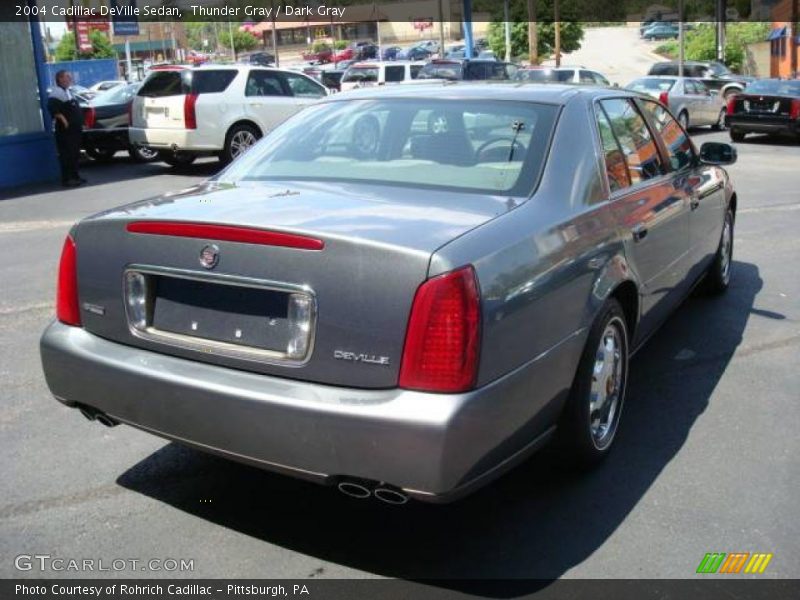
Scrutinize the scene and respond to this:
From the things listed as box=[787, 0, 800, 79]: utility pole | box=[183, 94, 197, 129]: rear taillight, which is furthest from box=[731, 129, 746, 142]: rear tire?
box=[787, 0, 800, 79]: utility pole

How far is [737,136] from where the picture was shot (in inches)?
836

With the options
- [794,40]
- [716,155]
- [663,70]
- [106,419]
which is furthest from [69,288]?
[794,40]

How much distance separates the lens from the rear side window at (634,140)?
4438 millimetres

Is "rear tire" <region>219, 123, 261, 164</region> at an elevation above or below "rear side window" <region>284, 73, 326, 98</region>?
below

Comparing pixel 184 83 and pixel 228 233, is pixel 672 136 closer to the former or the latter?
pixel 228 233

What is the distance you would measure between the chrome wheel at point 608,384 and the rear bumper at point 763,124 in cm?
1789

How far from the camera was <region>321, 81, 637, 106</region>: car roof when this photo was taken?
4.12 meters

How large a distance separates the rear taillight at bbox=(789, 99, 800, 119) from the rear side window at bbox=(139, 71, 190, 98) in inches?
520

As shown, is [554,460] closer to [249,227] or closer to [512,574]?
[512,574]

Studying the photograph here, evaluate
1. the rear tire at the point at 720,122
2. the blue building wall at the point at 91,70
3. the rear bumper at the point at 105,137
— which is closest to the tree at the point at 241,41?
the blue building wall at the point at 91,70

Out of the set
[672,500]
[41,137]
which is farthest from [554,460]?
[41,137]

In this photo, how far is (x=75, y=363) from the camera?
3.37 m

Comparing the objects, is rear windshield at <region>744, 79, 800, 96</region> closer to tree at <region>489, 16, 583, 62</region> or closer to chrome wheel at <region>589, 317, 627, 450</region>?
chrome wheel at <region>589, 317, 627, 450</region>

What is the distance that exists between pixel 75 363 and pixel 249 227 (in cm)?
94
